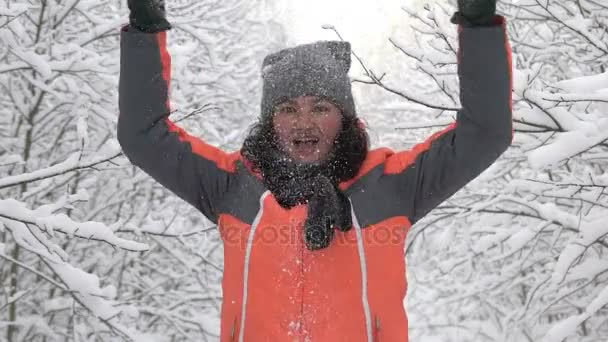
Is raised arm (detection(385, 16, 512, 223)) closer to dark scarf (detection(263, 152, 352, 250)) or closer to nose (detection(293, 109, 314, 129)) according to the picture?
dark scarf (detection(263, 152, 352, 250))

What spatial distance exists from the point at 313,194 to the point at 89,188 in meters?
5.16

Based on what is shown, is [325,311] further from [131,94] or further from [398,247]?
[131,94]

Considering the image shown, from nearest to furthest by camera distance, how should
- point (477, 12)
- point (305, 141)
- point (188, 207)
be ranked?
1. point (477, 12)
2. point (305, 141)
3. point (188, 207)

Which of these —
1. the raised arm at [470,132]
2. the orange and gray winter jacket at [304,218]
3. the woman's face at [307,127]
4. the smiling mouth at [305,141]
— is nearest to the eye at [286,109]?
the woman's face at [307,127]

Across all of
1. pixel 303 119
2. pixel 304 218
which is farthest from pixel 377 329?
pixel 303 119

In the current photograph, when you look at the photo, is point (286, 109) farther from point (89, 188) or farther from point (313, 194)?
point (89, 188)

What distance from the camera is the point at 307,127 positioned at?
205 centimetres

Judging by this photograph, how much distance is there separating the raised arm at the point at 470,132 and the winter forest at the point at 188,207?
0.52 metres

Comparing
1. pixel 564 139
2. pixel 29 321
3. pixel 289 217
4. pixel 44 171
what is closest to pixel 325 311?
pixel 289 217

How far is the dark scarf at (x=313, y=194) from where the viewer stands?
6.13ft

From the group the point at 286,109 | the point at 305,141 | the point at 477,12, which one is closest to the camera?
the point at 477,12

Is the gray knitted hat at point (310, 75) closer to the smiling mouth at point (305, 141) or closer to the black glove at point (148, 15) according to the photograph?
the smiling mouth at point (305, 141)

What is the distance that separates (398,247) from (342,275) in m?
0.19

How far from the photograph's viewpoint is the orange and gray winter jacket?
6.21 ft
